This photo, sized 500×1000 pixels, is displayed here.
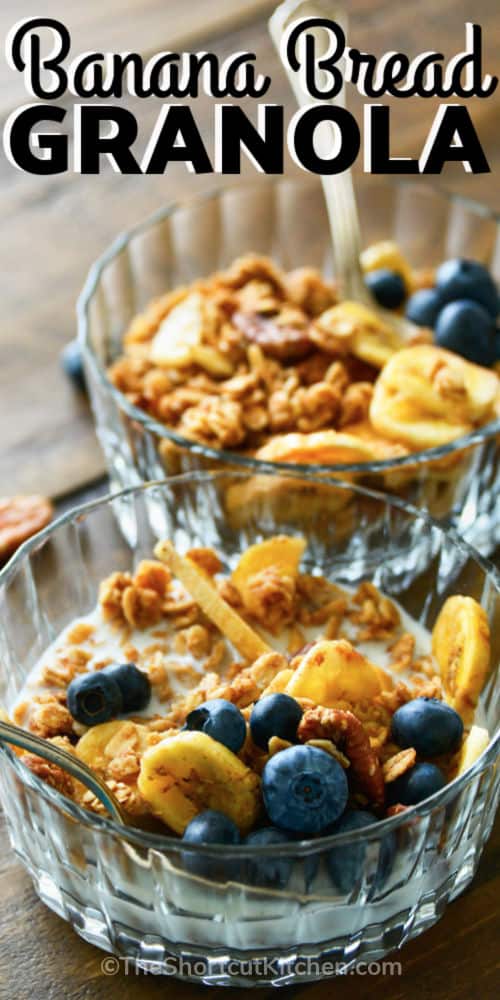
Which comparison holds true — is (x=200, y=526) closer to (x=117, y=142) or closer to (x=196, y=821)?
(x=196, y=821)

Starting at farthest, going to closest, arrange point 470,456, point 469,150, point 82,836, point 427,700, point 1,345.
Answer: point 469,150, point 1,345, point 470,456, point 427,700, point 82,836

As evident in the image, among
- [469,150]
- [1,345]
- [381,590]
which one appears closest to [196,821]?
[381,590]

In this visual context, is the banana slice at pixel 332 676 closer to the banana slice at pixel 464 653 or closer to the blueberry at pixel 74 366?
the banana slice at pixel 464 653

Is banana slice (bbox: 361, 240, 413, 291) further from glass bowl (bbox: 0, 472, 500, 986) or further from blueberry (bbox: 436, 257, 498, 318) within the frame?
glass bowl (bbox: 0, 472, 500, 986)

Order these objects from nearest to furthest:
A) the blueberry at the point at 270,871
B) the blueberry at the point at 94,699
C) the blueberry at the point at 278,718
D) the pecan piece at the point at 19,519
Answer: the blueberry at the point at 270,871 < the blueberry at the point at 278,718 < the blueberry at the point at 94,699 < the pecan piece at the point at 19,519

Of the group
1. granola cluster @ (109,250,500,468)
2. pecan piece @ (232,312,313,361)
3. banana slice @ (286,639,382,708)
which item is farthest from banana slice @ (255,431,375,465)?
banana slice @ (286,639,382,708)

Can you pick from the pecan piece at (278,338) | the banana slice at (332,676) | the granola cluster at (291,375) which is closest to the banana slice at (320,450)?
the granola cluster at (291,375)
